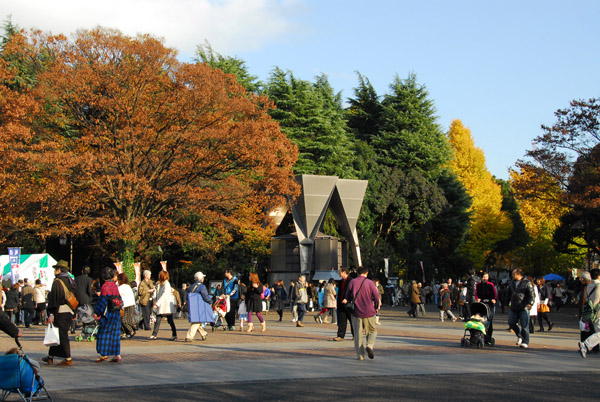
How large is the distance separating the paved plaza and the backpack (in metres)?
0.75

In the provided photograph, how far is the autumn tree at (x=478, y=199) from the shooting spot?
67125mm

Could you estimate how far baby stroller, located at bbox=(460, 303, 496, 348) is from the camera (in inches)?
572

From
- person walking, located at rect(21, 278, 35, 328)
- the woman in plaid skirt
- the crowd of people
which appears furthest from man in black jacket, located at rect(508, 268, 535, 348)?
person walking, located at rect(21, 278, 35, 328)

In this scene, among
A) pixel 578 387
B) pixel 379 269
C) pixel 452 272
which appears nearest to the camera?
pixel 578 387

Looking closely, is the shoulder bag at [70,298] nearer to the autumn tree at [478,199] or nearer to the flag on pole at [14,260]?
the flag on pole at [14,260]

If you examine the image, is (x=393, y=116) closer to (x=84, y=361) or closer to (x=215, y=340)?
(x=215, y=340)

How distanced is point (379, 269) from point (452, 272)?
32.4 ft

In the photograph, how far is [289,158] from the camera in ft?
101

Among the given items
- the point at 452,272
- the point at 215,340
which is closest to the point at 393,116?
the point at 452,272

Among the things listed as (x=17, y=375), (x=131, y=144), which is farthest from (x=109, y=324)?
(x=131, y=144)

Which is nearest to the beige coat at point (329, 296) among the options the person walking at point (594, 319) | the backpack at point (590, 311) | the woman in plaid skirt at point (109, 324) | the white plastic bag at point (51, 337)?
the person walking at point (594, 319)

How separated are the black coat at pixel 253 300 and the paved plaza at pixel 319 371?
3.43 m

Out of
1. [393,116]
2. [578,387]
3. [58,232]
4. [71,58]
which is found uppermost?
[393,116]

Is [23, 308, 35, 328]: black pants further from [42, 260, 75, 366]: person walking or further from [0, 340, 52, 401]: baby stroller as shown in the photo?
[0, 340, 52, 401]: baby stroller
